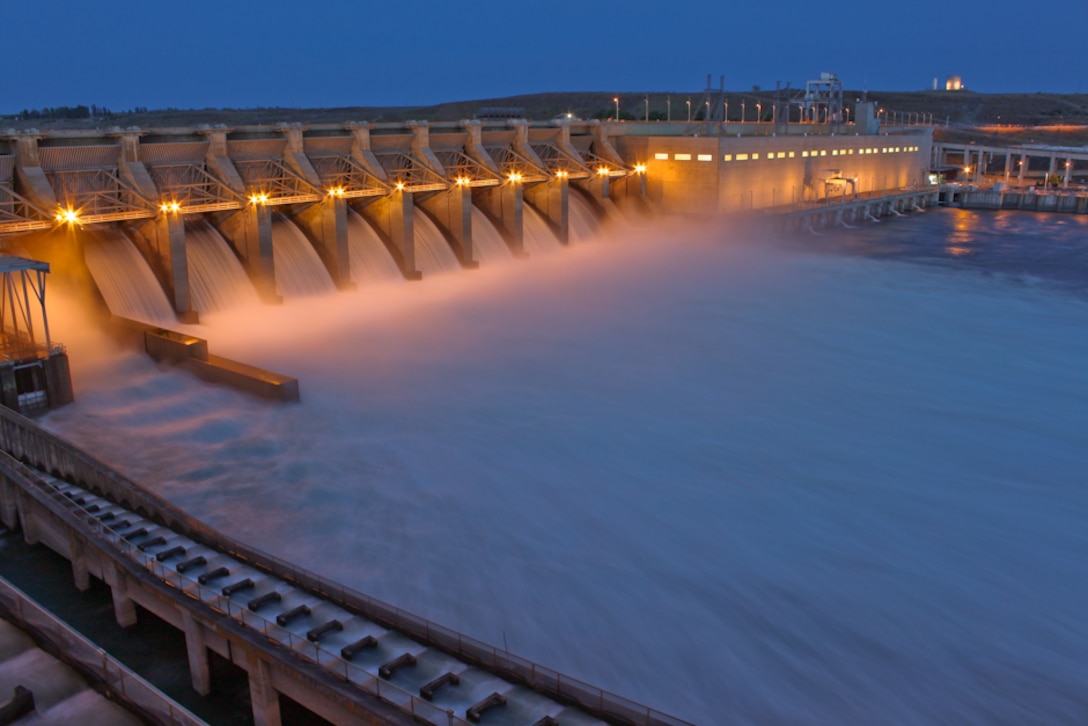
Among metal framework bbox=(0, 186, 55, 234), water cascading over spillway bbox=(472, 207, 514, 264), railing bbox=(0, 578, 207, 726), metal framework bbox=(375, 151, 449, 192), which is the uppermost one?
metal framework bbox=(375, 151, 449, 192)

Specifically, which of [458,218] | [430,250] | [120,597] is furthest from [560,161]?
[120,597]

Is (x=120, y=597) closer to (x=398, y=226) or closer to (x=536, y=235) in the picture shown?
(x=398, y=226)

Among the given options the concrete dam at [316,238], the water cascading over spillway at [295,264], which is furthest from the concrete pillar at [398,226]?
the water cascading over spillway at [295,264]

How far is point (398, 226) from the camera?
27.3 metres

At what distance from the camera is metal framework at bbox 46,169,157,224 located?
2030 cm

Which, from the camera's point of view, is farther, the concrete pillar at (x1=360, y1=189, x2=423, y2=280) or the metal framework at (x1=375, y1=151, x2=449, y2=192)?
the metal framework at (x1=375, y1=151, x2=449, y2=192)

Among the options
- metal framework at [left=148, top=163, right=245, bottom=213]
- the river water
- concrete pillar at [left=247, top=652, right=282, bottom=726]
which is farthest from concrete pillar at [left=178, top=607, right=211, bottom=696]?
metal framework at [left=148, top=163, right=245, bottom=213]

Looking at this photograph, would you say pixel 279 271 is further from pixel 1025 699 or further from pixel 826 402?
pixel 1025 699

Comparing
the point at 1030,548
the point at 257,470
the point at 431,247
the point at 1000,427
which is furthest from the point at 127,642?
the point at 431,247

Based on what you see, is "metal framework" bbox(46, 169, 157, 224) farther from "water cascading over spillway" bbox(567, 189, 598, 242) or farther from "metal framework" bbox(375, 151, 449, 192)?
"water cascading over spillway" bbox(567, 189, 598, 242)

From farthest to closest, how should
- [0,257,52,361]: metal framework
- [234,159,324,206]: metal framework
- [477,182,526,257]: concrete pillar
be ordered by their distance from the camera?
1. [477,182,526,257]: concrete pillar
2. [234,159,324,206]: metal framework
3. [0,257,52,361]: metal framework

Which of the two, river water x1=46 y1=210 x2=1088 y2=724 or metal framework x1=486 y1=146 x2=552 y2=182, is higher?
metal framework x1=486 y1=146 x2=552 y2=182

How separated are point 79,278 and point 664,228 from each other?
22932 mm

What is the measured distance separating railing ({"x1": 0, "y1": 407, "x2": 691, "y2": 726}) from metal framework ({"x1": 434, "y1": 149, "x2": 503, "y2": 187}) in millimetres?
18454
